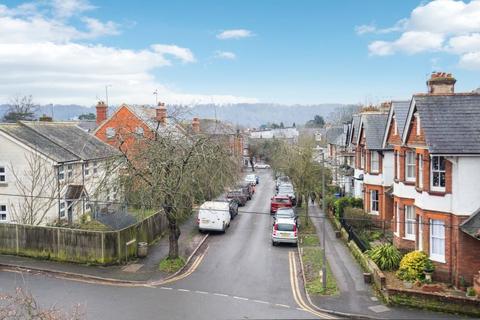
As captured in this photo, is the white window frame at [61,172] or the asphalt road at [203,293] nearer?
the asphalt road at [203,293]

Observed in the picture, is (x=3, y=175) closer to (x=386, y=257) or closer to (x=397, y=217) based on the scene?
(x=386, y=257)

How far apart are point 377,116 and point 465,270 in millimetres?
17682

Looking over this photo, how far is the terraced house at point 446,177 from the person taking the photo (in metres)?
20.5

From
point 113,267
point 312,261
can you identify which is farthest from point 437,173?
point 113,267

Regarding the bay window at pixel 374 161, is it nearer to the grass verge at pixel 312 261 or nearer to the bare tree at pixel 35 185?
the grass verge at pixel 312 261

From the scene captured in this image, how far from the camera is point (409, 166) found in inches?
1019

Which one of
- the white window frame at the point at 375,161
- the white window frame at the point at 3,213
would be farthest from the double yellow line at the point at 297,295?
the white window frame at the point at 3,213

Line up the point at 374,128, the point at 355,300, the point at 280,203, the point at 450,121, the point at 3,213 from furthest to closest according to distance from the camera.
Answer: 1. the point at 280,203
2. the point at 374,128
3. the point at 3,213
4. the point at 450,121
5. the point at 355,300

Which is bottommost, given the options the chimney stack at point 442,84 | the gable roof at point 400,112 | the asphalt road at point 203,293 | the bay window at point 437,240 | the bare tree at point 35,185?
the asphalt road at point 203,293

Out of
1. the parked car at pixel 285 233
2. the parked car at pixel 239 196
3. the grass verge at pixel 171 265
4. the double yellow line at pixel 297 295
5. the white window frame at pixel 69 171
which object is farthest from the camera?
the parked car at pixel 239 196

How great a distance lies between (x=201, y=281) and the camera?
22.2 m

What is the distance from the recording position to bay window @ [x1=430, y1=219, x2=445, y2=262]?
71.2ft

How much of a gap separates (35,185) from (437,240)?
80.6 feet

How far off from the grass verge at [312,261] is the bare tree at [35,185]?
55.5 ft
